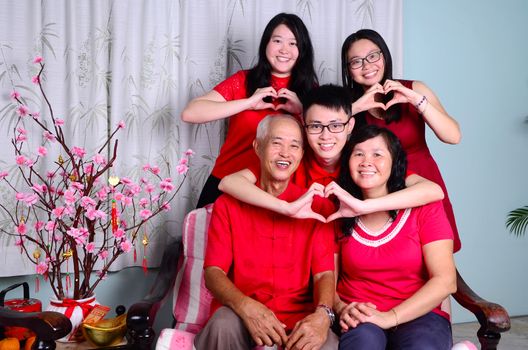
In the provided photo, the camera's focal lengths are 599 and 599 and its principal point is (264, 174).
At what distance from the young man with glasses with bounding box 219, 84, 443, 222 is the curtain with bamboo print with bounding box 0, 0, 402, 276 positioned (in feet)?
2.55

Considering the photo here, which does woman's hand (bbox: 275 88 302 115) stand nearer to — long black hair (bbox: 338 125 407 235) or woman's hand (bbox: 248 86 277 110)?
woman's hand (bbox: 248 86 277 110)

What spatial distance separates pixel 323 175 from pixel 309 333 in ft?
Answer: 2.07

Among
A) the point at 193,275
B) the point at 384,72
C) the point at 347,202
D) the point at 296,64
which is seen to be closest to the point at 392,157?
the point at 347,202

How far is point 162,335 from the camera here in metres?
2.05

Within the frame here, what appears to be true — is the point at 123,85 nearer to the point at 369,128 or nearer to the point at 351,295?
the point at 369,128

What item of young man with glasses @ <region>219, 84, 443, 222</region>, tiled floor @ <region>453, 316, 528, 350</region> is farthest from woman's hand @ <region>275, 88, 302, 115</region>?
tiled floor @ <region>453, 316, 528, 350</region>

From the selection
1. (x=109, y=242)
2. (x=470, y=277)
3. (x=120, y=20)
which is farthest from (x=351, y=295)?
(x=470, y=277)

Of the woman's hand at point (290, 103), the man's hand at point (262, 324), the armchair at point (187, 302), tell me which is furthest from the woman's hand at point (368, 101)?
the man's hand at point (262, 324)

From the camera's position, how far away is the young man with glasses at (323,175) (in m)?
1.98

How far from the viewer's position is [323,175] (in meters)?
2.22

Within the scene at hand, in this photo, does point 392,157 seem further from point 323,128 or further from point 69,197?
point 69,197

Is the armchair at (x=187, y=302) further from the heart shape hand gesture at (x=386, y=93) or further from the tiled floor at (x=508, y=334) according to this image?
the tiled floor at (x=508, y=334)

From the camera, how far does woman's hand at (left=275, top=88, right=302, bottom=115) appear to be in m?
2.39

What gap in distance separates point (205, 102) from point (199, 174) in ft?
1.91
